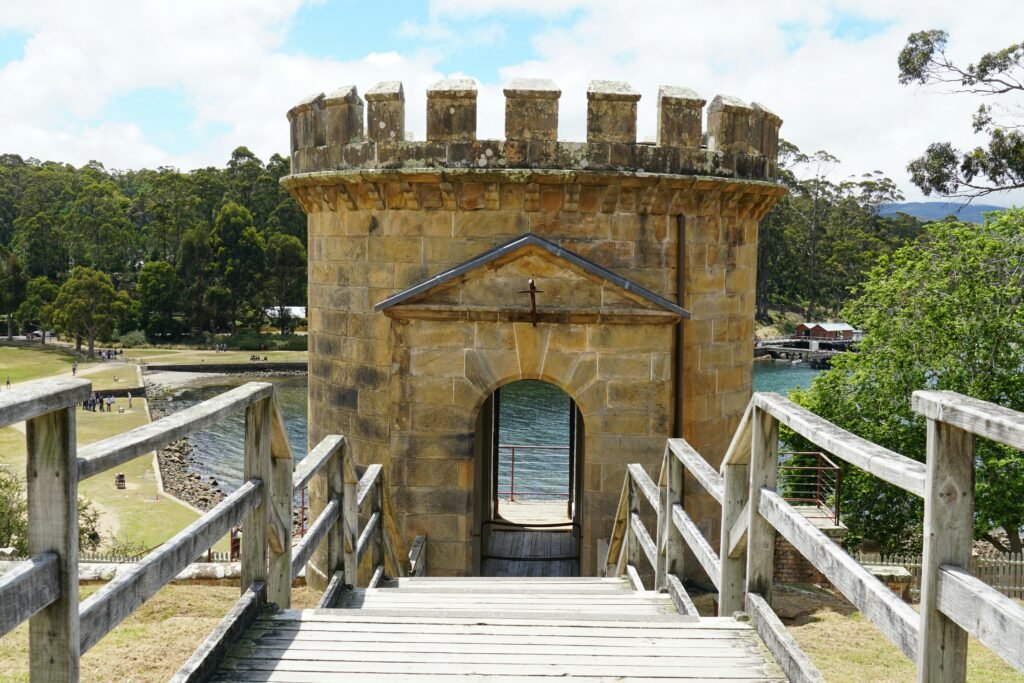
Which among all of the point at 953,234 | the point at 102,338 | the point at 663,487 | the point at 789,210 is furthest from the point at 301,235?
the point at 663,487

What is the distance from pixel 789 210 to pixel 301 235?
1373 inches

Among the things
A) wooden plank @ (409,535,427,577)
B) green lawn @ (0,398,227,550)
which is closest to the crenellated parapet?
wooden plank @ (409,535,427,577)

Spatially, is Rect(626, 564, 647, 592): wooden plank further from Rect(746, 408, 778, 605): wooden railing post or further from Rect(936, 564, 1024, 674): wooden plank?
Rect(936, 564, 1024, 674): wooden plank

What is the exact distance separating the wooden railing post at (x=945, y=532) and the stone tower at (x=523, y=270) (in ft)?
22.7

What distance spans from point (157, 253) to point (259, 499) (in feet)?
212

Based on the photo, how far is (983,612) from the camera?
1.96 meters

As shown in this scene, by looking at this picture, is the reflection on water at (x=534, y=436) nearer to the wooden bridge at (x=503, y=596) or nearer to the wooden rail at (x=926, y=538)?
the wooden bridge at (x=503, y=596)

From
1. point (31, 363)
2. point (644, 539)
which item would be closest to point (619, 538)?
point (644, 539)

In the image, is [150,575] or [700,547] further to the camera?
[700,547]

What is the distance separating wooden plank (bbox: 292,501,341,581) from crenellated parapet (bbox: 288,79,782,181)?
15.3 ft

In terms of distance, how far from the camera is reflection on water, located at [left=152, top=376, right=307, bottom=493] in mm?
35188

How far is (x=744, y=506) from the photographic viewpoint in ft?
13.1

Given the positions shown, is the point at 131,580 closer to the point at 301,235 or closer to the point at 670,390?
the point at 670,390

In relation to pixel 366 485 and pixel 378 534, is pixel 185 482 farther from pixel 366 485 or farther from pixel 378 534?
pixel 366 485
